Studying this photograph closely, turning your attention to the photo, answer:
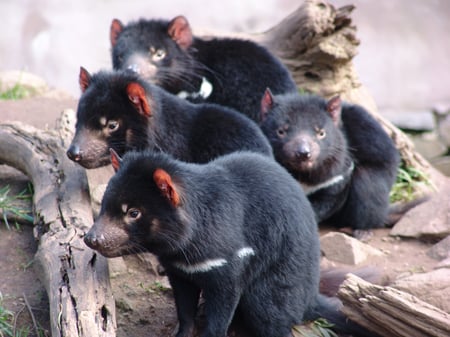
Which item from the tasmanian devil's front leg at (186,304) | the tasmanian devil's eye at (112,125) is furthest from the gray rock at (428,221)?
the tasmanian devil's eye at (112,125)

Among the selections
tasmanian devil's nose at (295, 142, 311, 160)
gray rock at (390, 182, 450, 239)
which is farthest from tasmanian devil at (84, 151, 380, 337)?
gray rock at (390, 182, 450, 239)

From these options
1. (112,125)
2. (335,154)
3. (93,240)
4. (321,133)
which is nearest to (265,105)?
(321,133)

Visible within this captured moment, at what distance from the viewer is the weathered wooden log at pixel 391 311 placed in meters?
3.38

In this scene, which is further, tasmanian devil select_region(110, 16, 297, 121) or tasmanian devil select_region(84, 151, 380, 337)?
tasmanian devil select_region(110, 16, 297, 121)

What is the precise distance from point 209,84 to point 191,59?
0.86 ft

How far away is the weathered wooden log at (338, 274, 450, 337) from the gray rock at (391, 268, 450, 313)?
364mm

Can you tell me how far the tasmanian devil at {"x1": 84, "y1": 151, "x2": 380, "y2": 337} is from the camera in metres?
3.21

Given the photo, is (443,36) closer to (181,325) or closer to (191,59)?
(191,59)

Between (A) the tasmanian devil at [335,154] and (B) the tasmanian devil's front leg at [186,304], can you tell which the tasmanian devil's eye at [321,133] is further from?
(B) the tasmanian devil's front leg at [186,304]

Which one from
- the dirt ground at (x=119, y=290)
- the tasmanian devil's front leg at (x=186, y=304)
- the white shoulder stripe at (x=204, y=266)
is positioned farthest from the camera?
the dirt ground at (x=119, y=290)

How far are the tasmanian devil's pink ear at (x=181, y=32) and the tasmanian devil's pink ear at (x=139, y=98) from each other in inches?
68.7

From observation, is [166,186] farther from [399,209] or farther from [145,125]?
[399,209]

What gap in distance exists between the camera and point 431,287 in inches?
154

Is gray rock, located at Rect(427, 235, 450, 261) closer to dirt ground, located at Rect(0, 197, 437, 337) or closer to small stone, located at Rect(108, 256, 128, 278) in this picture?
dirt ground, located at Rect(0, 197, 437, 337)
